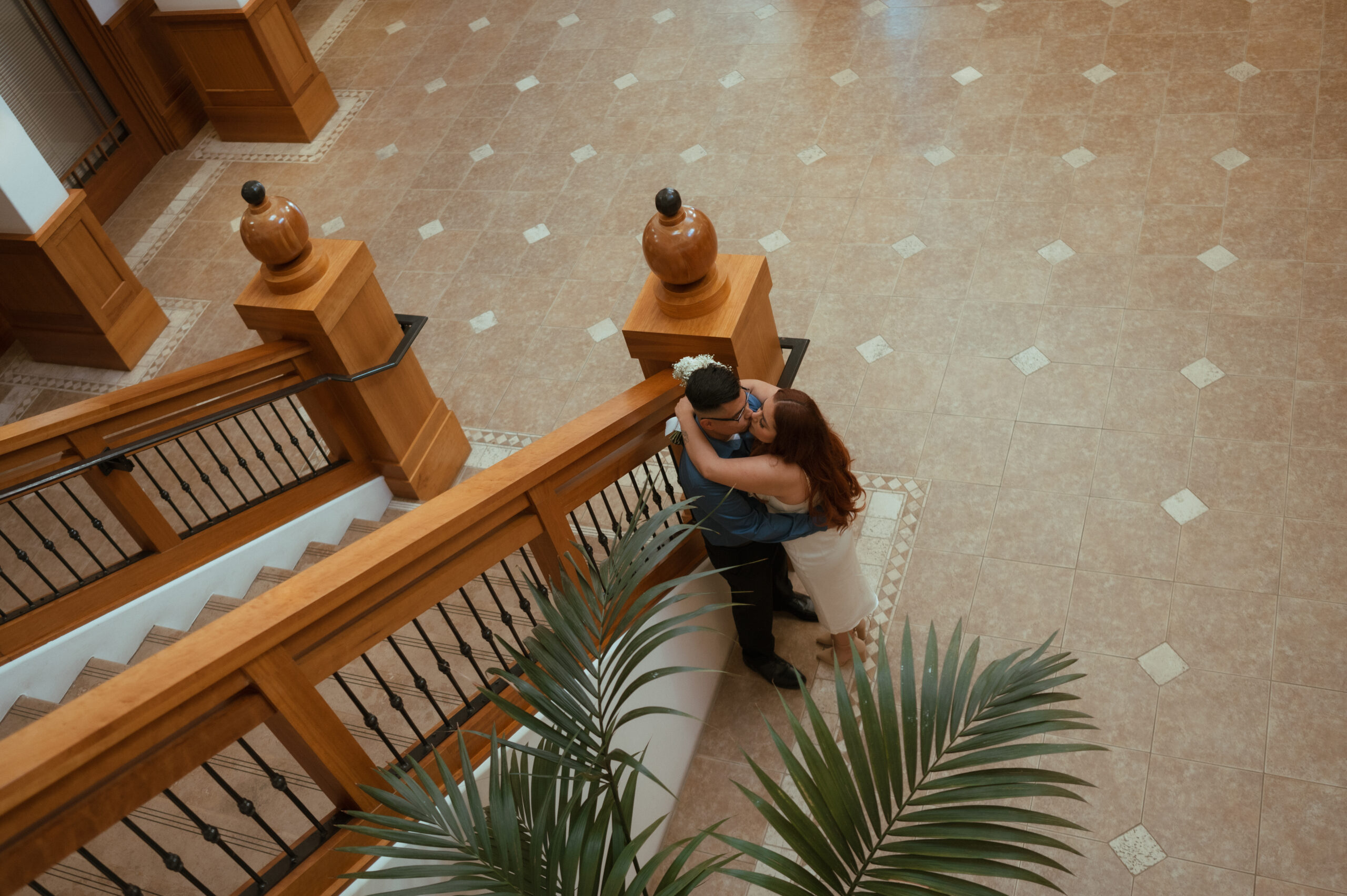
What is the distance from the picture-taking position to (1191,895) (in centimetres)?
310

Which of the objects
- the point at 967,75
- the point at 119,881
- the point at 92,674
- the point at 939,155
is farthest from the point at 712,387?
the point at 967,75

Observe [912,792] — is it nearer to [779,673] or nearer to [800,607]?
[779,673]

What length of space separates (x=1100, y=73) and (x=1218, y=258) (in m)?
1.76

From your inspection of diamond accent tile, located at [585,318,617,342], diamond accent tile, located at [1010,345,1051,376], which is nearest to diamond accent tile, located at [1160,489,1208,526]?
diamond accent tile, located at [1010,345,1051,376]

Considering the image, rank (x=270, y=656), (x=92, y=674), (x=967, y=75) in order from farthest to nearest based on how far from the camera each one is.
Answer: (x=967, y=75), (x=92, y=674), (x=270, y=656)

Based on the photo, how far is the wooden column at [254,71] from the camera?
723cm

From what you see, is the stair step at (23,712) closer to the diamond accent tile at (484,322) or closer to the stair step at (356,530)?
the stair step at (356,530)

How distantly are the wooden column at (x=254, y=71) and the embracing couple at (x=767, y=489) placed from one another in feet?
19.0

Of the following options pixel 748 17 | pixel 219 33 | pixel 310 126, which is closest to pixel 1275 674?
pixel 748 17

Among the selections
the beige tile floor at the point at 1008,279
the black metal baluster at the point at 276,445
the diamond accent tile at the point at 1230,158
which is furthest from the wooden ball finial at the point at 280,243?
the diamond accent tile at the point at 1230,158

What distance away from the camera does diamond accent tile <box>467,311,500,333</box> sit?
19.1 feet

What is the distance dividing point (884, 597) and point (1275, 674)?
53.8 inches

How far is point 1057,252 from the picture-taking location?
17.0 feet

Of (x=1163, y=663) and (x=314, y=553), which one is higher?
(x=314, y=553)
